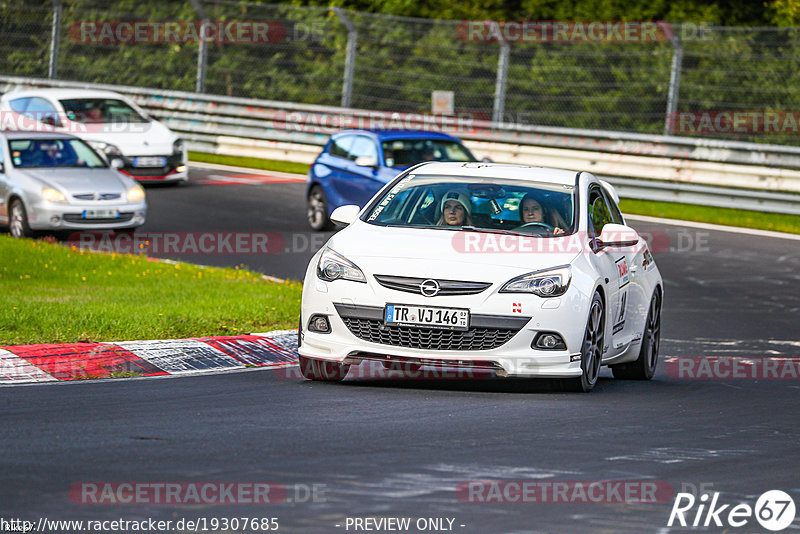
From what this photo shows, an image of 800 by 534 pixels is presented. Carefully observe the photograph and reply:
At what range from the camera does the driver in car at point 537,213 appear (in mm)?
10453

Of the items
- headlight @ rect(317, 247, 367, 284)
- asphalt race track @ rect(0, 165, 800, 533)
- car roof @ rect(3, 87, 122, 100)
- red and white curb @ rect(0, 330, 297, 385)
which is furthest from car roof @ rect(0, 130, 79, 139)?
headlight @ rect(317, 247, 367, 284)

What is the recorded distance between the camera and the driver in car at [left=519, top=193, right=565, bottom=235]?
10453 mm

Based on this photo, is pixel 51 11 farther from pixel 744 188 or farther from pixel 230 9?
pixel 744 188

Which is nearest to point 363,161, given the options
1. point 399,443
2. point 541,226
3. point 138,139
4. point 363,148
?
point 363,148

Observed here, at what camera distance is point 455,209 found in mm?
10500

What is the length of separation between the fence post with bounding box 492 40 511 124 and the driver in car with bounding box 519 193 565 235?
1577cm

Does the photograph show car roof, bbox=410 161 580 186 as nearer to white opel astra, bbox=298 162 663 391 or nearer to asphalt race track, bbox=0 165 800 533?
white opel astra, bbox=298 162 663 391

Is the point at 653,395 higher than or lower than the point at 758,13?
lower

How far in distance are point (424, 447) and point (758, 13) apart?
27.7 metres

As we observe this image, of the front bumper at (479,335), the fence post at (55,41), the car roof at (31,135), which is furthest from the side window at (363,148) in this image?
the fence post at (55,41)

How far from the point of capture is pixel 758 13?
33.5 metres

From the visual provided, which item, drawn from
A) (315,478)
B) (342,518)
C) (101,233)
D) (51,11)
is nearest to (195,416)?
(315,478)

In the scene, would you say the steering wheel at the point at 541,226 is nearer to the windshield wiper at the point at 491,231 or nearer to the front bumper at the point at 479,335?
the windshield wiper at the point at 491,231

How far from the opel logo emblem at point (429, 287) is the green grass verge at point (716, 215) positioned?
14023 mm
